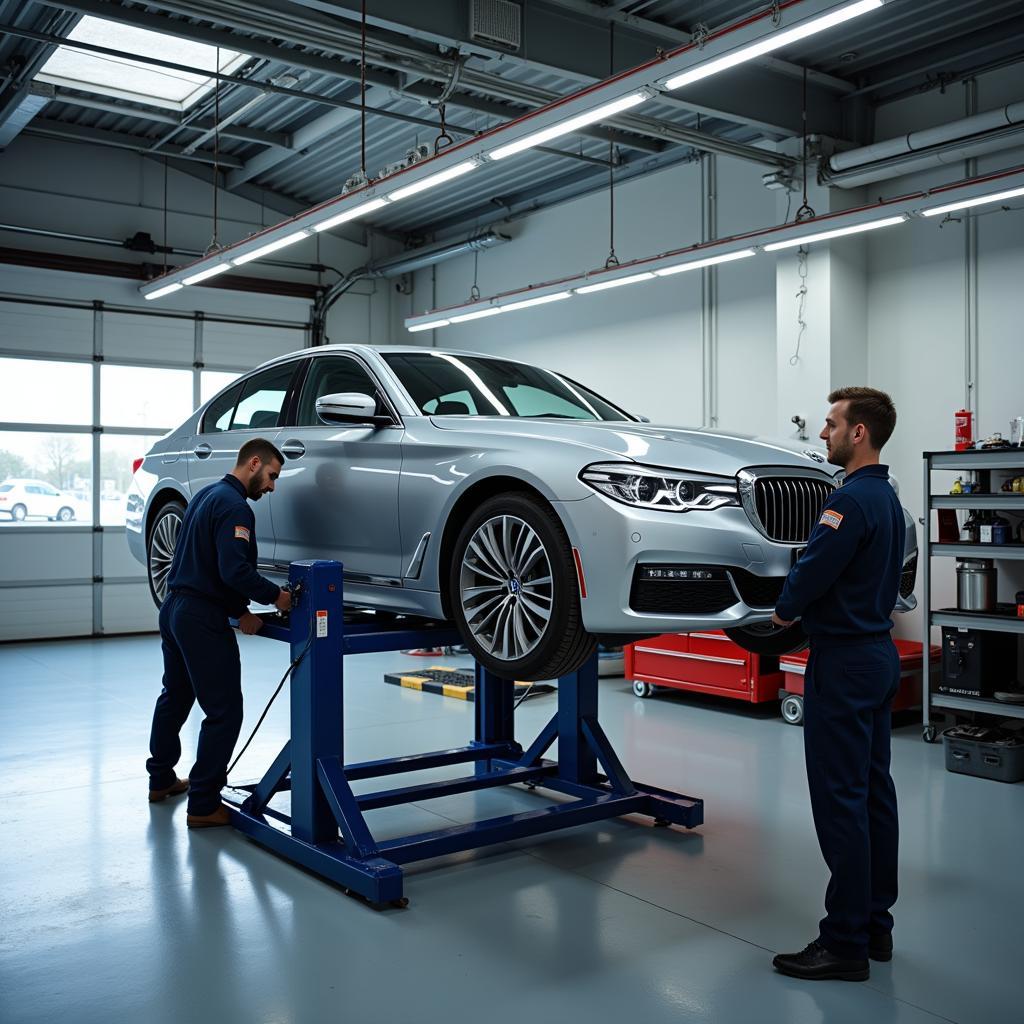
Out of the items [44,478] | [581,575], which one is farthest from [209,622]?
[44,478]

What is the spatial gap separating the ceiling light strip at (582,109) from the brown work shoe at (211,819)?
3706 mm

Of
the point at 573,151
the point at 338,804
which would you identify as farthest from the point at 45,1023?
the point at 573,151

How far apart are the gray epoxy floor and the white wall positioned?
14.2ft

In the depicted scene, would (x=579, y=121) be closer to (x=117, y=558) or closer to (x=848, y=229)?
(x=848, y=229)

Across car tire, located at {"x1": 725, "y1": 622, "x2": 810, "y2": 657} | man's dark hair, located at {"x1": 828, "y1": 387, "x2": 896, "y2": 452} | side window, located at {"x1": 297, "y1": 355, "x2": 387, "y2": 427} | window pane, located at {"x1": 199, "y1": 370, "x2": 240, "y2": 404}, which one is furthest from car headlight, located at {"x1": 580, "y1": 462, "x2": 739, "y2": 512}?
window pane, located at {"x1": 199, "y1": 370, "x2": 240, "y2": 404}

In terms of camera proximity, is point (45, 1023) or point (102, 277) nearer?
point (45, 1023)

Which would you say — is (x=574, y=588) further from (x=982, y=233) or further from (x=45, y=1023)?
(x=982, y=233)

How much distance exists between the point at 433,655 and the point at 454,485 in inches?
262

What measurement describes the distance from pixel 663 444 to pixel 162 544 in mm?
3371

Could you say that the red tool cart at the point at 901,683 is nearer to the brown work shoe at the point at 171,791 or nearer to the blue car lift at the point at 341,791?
the blue car lift at the point at 341,791

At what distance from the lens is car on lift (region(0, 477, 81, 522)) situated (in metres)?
11.1

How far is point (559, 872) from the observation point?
13.6ft

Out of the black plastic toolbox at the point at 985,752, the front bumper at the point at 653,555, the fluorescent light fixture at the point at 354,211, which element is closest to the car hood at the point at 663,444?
the front bumper at the point at 653,555

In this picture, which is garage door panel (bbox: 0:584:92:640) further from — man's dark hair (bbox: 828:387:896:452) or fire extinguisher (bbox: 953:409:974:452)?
man's dark hair (bbox: 828:387:896:452)
